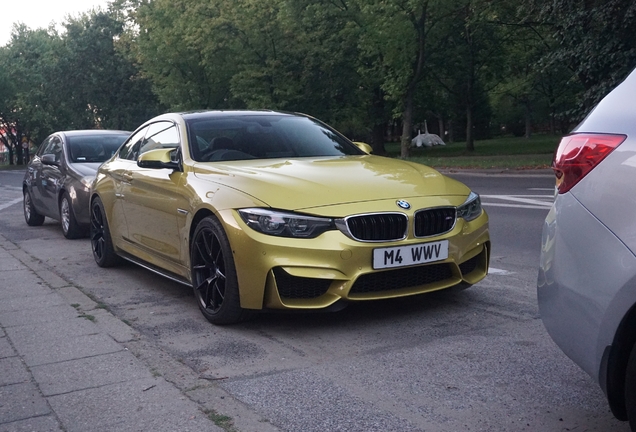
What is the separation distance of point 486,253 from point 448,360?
1.42 metres

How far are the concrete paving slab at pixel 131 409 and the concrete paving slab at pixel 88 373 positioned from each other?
0.10 metres

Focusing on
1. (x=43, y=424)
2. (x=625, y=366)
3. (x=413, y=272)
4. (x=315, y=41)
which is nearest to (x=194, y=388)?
(x=43, y=424)

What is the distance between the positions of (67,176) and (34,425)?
783 cm

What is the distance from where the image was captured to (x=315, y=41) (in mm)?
38188

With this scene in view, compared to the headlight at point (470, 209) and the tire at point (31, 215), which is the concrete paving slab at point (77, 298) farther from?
the tire at point (31, 215)

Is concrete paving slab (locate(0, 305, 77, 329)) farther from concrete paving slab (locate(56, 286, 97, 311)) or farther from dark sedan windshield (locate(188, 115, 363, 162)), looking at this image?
dark sedan windshield (locate(188, 115, 363, 162))

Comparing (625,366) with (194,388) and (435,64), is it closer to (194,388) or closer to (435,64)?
(194,388)

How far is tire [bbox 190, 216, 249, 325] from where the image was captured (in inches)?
202

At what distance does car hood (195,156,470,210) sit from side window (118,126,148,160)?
1763 millimetres

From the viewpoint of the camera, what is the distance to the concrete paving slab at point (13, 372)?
4328 millimetres

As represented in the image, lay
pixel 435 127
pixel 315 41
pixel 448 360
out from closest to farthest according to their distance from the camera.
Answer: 1. pixel 448 360
2. pixel 315 41
3. pixel 435 127

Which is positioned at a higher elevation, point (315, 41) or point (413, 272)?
point (315, 41)

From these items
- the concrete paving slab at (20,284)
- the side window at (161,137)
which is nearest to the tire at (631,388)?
the side window at (161,137)

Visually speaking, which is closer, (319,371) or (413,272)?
(319,371)
